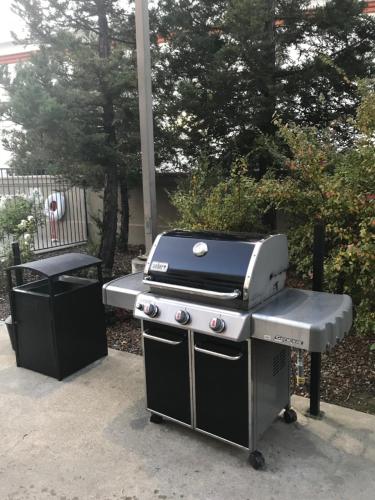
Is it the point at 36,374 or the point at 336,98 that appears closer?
the point at 36,374

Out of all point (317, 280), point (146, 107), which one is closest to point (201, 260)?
point (317, 280)

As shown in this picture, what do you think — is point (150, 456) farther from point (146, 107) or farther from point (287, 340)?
point (146, 107)

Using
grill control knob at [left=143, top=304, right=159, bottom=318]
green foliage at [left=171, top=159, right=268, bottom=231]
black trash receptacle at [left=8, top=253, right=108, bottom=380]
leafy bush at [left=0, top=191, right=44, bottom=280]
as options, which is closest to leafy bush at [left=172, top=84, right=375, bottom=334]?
green foliage at [left=171, top=159, right=268, bottom=231]

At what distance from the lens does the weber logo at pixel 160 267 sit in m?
2.53

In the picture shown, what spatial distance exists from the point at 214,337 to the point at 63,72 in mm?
4047

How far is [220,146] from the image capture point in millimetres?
6340

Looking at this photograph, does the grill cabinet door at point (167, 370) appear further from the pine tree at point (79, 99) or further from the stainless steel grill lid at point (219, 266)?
the pine tree at point (79, 99)

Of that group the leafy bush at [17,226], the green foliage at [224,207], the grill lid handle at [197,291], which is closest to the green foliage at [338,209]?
the green foliage at [224,207]

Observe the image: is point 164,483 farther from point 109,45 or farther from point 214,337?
point 109,45

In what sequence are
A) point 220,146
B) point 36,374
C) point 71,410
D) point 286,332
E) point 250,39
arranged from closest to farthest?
point 286,332
point 71,410
point 36,374
point 250,39
point 220,146

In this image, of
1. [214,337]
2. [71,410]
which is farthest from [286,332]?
[71,410]

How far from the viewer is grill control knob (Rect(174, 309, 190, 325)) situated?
2363mm

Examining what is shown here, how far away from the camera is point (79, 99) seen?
5000 mm

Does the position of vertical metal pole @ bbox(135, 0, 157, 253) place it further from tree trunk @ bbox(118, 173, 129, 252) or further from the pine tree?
tree trunk @ bbox(118, 173, 129, 252)
